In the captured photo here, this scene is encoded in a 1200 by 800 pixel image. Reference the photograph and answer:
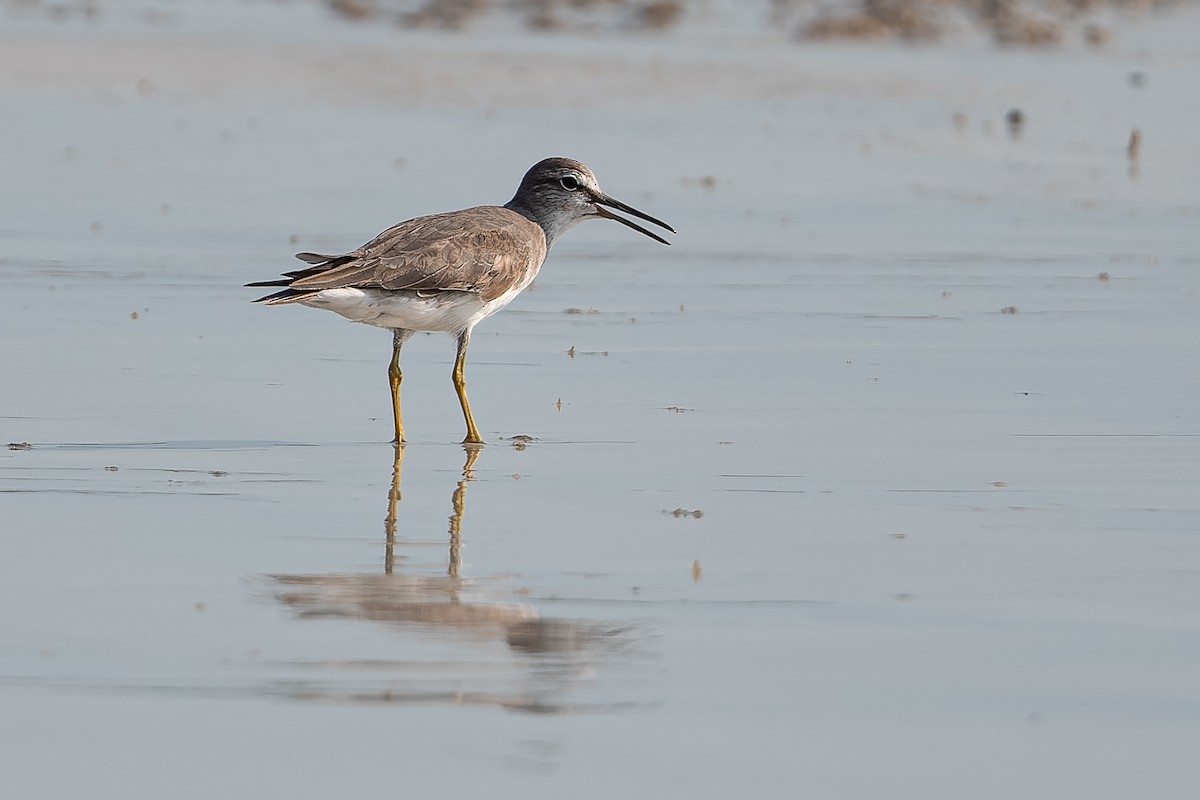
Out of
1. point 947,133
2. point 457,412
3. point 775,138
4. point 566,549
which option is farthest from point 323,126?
point 566,549

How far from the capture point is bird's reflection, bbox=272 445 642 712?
5.12m

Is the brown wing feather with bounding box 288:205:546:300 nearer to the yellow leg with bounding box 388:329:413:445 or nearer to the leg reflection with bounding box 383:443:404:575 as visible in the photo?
the yellow leg with bounding box 388:329:413:445

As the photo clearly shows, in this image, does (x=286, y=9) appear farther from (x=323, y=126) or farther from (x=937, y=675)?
(x=937, y=675)

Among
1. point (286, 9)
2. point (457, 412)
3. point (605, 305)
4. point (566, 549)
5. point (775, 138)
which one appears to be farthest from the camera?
point (286, 9)

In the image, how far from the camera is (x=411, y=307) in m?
8.41

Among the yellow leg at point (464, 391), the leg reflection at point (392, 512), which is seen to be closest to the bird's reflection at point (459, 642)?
the leg reflection at point (392, 512)

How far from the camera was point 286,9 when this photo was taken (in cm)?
2664

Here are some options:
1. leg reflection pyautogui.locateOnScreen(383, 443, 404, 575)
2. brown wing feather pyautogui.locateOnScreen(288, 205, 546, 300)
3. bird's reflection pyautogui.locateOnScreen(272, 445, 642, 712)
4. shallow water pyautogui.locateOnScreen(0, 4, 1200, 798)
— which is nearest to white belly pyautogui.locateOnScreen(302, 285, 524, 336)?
brown wing feather pyautogui.locateOnScreen(288, 205, 546, 300)

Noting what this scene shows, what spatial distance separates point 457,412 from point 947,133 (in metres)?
9.71

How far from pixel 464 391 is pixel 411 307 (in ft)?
1.51

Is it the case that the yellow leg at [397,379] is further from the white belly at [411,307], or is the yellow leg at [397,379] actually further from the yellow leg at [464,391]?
the yellow leg at [464,391]

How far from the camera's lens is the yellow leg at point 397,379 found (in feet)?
26.8

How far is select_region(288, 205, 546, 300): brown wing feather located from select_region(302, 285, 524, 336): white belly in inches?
1.5

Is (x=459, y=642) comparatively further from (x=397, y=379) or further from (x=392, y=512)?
(x=397, y=379)
